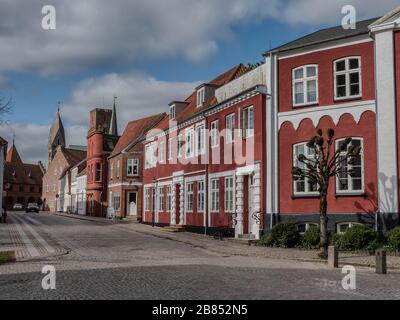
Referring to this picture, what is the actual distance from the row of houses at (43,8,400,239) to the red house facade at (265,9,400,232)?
4 cm

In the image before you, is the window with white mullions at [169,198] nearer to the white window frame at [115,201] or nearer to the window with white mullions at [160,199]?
the window with white mullions at [160,199]

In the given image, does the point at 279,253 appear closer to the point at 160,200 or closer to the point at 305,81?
the point at 305,81

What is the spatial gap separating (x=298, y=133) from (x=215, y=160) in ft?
22.7

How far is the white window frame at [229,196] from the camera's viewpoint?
84.6 feet

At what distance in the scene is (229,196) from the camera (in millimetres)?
26391

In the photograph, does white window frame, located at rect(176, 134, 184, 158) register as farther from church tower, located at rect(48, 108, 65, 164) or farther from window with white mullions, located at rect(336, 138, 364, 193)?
church tower, located at rect(48, 108, 65, 164)

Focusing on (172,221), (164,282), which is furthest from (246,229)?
(164,282)

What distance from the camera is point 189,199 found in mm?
31859

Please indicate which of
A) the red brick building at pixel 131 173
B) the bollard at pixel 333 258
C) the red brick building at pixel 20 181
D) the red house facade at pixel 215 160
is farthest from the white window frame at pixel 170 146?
the red brick building at pixel 20 181

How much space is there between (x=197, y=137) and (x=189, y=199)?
12.9 feet

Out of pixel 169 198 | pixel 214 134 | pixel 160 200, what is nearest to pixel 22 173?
pixel 160 200

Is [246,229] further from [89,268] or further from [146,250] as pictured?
[89,268]

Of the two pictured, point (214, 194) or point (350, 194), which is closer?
point (350, 194)

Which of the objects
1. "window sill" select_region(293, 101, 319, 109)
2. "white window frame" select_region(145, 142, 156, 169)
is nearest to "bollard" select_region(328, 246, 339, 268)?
"window sill" select_region(293, 101, 319, 109)
